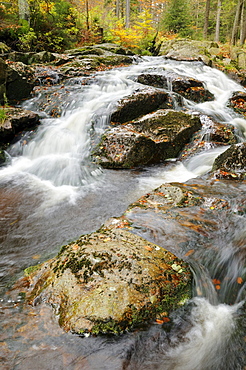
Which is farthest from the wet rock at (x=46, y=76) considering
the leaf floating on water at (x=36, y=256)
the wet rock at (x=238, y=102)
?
the leaf floating on water at (x=36, y=256)

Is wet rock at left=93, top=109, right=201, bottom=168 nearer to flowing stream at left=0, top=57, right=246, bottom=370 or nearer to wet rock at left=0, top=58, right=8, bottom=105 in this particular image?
flowing stream at left=0, top=57, right=246, bottom=370

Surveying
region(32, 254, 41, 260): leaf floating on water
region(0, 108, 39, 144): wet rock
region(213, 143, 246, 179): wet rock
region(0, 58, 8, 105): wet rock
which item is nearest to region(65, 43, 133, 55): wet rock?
region(0, 58, 8, 105): wet rock

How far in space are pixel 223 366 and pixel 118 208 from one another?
3384mm

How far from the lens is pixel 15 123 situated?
8133mm

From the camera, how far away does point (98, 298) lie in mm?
2486

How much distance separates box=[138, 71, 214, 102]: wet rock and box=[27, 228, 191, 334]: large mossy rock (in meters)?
9.46

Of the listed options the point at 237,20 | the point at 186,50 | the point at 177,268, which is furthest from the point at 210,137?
the point at 237,20

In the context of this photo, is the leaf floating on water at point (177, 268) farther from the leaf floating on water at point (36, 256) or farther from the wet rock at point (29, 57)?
the wet rock at point (29, 57)

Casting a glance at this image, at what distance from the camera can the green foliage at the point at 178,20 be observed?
22.1 meters

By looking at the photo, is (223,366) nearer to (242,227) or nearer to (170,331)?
(170,331)

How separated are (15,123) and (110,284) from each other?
718cm

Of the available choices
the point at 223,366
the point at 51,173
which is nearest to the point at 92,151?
the point at 51,173

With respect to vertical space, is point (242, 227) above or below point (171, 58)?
below

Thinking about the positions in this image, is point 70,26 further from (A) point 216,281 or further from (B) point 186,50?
(A) point 216,281
